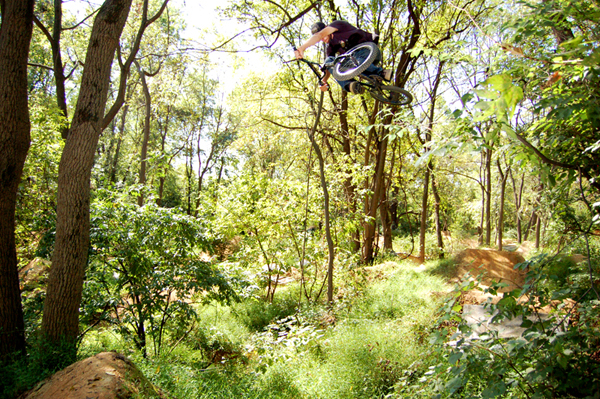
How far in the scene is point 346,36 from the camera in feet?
15.5

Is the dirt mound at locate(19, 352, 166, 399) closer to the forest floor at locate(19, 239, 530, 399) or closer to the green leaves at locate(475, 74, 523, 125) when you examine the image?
the forest floor at locate(19, 239, 530, 399)

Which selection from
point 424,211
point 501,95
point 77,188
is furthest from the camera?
point 424,211

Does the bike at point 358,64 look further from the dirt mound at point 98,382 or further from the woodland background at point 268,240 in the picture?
the dirt mound at point 98,382

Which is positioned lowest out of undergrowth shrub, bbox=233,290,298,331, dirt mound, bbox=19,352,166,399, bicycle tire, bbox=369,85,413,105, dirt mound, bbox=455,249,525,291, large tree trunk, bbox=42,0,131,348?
undergrowth shrub, bbox=233,290,298,331

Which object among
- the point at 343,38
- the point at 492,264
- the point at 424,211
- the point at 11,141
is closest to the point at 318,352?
the point at 343,38

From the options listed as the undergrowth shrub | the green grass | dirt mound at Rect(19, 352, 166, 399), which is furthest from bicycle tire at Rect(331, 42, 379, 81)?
the undergrowth shrub

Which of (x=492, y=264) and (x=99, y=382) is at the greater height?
(x=492, y=264)

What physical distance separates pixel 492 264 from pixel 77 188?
8.74 meters

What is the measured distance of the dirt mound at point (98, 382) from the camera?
8.86 feet

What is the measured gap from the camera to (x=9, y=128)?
392 cm

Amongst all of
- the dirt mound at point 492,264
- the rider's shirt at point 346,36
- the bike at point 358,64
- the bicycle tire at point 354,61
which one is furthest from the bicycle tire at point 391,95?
the dirt mound at point 492,264

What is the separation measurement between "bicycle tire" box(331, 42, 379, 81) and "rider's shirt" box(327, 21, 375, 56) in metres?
0.34

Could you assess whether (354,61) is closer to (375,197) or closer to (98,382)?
(98,382)

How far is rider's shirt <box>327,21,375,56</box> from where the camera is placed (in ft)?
15.4
